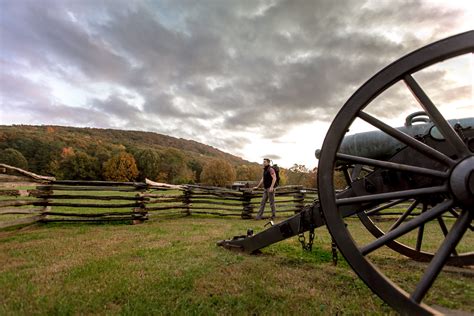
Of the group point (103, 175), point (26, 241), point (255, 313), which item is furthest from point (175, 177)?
point (255, 313)

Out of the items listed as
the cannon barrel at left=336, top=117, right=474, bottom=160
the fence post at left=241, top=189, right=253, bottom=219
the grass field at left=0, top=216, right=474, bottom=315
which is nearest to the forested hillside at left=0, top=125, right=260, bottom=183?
the fence post at left=241, top=189, right=253, bottom=219

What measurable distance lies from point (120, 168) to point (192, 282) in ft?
188

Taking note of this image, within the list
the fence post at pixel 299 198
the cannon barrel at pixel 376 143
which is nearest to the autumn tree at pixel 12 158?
the fence post at pixel 299 198

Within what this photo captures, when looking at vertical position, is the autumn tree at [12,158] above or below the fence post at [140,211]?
above

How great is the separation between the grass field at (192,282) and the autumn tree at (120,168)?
177ft

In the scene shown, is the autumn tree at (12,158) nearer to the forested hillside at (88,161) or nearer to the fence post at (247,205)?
the forested hillside at (88,161)

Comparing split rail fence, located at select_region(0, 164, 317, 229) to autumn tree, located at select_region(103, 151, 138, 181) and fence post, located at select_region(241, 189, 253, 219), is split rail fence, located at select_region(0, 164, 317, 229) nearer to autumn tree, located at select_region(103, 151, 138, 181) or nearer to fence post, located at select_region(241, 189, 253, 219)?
fence post, located at select_region(241, 189, 253, 219)

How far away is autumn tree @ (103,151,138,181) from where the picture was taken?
5509 centimetres

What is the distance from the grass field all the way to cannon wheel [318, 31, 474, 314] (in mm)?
667

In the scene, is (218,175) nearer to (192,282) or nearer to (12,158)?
(12,158)

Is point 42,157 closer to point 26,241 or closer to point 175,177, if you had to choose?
point 175,177

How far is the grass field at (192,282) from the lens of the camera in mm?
2424

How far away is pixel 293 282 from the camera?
9.96 ft

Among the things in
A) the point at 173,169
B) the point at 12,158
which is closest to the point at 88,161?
the point at 12,158
